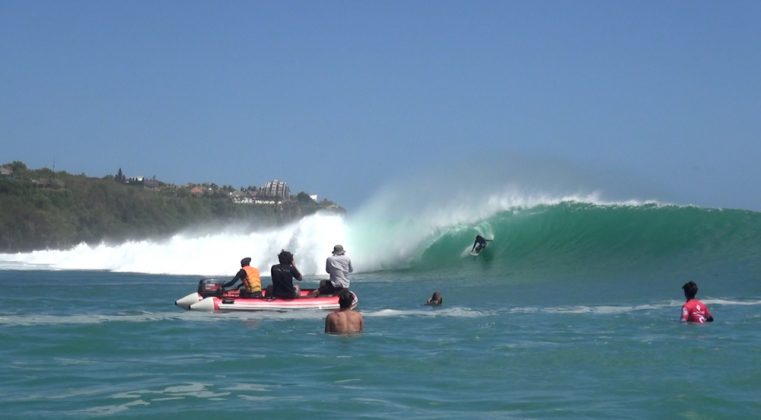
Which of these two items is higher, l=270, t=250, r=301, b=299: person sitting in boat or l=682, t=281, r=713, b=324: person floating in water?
l=270, t=250, r=301, b=299: person sitting in boat

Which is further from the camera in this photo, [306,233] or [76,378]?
[306,233]

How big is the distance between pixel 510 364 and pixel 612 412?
2583mm

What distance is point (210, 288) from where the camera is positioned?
18188mm

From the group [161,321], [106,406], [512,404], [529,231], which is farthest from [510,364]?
[529,231]

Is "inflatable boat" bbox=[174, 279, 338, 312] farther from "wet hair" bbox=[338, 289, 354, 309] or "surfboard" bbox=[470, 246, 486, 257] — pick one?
"surfboard" bbox=[470, 246, 486, 257]

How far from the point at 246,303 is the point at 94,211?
9075 cm

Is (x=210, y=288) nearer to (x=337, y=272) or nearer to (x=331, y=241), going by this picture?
(x=337, y=272)

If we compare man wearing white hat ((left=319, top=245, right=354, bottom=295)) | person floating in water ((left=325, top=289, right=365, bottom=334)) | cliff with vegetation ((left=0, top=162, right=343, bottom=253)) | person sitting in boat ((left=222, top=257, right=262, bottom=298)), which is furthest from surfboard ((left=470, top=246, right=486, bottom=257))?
cliff with vegetation ((left=0, top=162, right=343, bottom=253))

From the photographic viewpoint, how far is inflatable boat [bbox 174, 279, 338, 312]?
17469mm

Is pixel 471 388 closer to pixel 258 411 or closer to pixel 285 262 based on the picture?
pixel 258 411

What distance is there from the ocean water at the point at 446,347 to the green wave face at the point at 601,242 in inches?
4.4

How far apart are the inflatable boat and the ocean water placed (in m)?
0.32

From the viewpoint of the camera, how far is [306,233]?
3759 cm

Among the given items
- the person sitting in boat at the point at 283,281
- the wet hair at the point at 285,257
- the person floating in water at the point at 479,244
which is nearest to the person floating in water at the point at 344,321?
the wet hair at the point at 285,257
